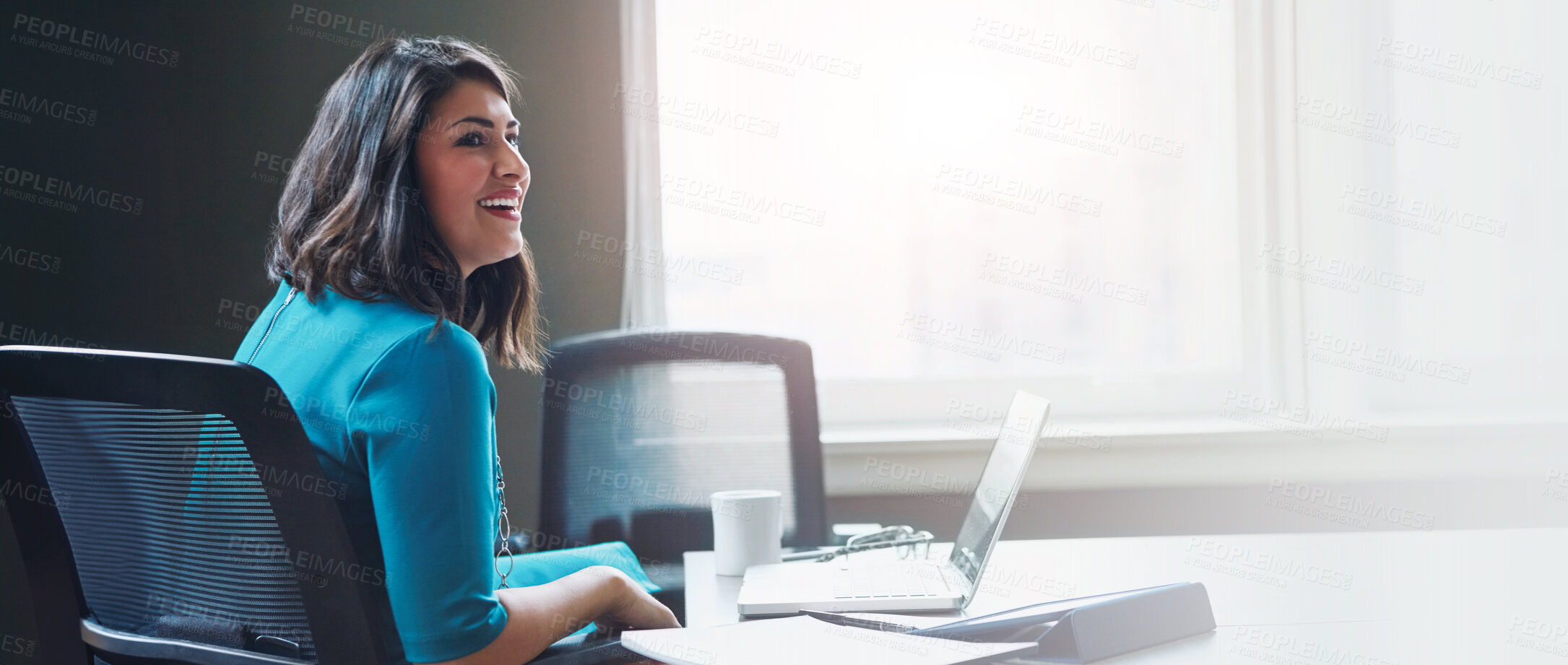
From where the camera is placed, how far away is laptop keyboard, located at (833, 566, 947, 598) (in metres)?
1.19

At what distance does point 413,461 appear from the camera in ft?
3.02

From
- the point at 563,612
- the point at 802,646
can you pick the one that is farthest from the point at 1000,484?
the point at 563,612

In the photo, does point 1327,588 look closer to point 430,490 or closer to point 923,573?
point 923,573

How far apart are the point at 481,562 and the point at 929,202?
1864 mm

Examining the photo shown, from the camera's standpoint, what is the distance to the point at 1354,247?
8.61 feet

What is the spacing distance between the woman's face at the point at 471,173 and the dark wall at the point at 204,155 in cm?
121

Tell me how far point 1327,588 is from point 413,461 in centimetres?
117

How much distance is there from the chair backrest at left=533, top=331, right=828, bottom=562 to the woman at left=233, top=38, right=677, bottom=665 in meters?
0.49

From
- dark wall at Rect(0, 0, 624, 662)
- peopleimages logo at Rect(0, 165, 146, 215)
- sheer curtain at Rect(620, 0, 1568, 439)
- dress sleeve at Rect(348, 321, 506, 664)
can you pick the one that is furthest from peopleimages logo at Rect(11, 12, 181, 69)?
dress sleeve at Rect(348, 321, 506, 664)

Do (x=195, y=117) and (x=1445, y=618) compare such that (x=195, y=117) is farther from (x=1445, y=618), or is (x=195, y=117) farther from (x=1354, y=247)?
(x=1354, y=247)

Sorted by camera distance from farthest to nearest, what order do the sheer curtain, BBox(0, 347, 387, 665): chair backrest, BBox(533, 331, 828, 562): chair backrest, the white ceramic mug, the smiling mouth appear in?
1. the sheer curtain
2. BBox(533, 331, 828, 562): chair backrest
3. the white ceramic mug
4. the smiling mouth
5. BBox(0, 347, 387, 665): chair backrest

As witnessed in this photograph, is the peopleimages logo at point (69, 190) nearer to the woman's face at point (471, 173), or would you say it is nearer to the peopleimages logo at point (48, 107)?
the peopleimages logo at point (48, 107)

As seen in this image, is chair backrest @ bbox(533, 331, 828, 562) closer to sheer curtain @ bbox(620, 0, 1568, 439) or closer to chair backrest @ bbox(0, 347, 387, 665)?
sheer curtain @ bbox(620, 0, 1568, 439)

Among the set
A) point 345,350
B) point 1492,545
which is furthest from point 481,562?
point 1492,545
